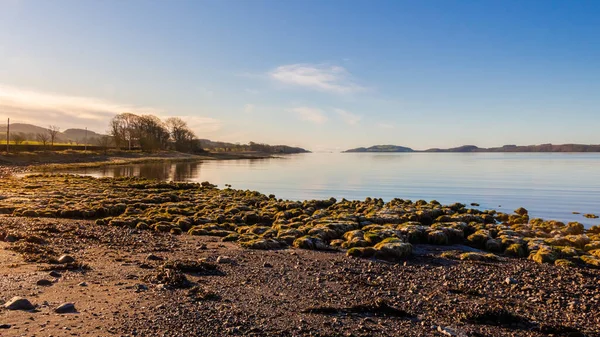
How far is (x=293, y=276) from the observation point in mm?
12281

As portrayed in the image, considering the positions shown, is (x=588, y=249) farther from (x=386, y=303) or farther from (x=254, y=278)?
(x=254, y=278)

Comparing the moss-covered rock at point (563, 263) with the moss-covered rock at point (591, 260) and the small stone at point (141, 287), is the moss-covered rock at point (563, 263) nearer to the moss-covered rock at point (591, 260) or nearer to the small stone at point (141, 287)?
the moss-covered rock at point (591, 260)

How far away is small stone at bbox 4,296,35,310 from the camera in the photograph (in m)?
8.45

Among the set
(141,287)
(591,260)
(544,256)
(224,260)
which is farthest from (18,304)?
(591,260)

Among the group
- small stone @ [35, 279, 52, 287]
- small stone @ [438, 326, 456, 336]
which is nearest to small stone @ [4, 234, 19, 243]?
small stone @ [35, 279, 52, 287]

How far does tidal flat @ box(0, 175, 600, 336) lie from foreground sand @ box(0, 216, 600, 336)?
4cm

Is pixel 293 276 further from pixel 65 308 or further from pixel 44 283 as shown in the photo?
pixel 44 283

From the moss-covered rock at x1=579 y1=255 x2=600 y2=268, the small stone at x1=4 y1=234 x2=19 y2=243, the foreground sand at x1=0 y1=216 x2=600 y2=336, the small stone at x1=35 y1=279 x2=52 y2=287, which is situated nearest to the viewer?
the foreground sand at x1=0 y1=216 x2=600 y2=336

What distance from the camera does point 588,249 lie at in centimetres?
1747

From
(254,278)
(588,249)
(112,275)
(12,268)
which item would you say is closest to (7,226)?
(12,268)

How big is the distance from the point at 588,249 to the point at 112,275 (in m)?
18.9

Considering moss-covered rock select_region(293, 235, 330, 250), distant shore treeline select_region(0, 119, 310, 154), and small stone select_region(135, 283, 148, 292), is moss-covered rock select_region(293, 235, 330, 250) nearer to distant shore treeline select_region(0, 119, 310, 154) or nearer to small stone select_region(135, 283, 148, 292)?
small stone select_region(135, 283, 148, 292)

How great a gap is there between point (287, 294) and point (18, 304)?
604 centimetres

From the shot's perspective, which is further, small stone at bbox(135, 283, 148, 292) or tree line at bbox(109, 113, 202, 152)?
tree line at bbox(109, 113, 202, 152)
